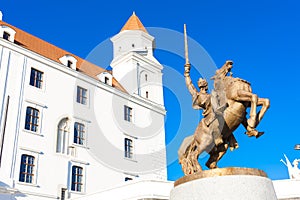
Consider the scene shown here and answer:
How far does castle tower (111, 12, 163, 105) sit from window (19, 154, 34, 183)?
1237 cm

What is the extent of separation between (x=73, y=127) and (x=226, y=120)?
723 inches

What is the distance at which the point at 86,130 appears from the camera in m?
24.7

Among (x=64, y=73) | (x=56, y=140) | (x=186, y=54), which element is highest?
(x=64, y=73)

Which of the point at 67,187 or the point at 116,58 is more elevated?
the point at 116,58

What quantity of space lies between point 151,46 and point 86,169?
16.5 metres

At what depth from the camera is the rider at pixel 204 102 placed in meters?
6.89

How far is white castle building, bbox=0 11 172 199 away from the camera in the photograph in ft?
65.2

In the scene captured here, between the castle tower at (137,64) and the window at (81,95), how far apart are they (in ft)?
19.8

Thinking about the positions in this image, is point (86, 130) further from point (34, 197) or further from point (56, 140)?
point (34, 197)

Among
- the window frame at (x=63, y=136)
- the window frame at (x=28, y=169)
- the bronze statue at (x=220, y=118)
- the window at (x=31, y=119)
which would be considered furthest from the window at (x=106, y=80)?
the bronze statue at (x=220, y=118)

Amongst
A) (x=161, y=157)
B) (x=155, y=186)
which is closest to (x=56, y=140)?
(x=155, y=186)

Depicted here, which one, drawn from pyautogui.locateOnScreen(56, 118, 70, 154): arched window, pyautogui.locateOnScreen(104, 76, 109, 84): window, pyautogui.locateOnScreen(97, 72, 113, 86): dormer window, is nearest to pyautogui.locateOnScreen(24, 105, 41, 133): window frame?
pyautogui.locateOnScreen(56, 118, 70, 154): arched window

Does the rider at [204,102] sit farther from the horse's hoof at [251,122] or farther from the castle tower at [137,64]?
the castle tower at [137,64]

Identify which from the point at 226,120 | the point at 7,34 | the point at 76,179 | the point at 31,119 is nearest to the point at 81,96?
the point at 31,119
